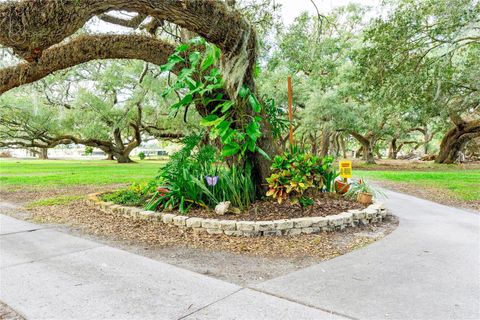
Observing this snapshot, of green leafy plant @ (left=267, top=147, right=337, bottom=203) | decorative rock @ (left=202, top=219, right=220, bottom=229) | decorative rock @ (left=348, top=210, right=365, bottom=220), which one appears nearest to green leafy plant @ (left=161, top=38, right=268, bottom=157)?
green leafy plant @ (left=267, top=147, right=337, bottom=203)

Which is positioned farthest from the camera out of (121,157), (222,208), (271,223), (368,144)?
(121,157)

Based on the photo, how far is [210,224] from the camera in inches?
165

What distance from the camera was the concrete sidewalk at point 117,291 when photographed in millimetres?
2221

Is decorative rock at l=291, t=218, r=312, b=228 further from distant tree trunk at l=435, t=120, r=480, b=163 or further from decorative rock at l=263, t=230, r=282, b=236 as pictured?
distant tree trunk at l=435, t=120, r=480, b=163

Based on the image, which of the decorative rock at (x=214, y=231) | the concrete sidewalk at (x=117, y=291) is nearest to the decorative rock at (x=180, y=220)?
the decorative rock at (x=214, y=231)

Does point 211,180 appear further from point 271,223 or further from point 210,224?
point 271,223

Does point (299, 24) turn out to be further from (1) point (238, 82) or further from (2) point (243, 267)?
(2) point (243, 267)

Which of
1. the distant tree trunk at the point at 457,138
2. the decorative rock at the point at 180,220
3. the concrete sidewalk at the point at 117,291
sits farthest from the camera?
the distant tree trunk at the point at 457,138

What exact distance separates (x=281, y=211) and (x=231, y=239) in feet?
3.18

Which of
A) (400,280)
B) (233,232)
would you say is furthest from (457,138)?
(400,280)

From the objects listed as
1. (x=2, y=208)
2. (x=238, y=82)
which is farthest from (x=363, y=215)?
(x=2, y=208)

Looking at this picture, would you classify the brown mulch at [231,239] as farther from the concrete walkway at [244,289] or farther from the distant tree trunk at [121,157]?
the distant tree trunk at [121,157]

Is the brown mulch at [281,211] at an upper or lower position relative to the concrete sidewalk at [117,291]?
upper

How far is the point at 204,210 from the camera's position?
187 inches
